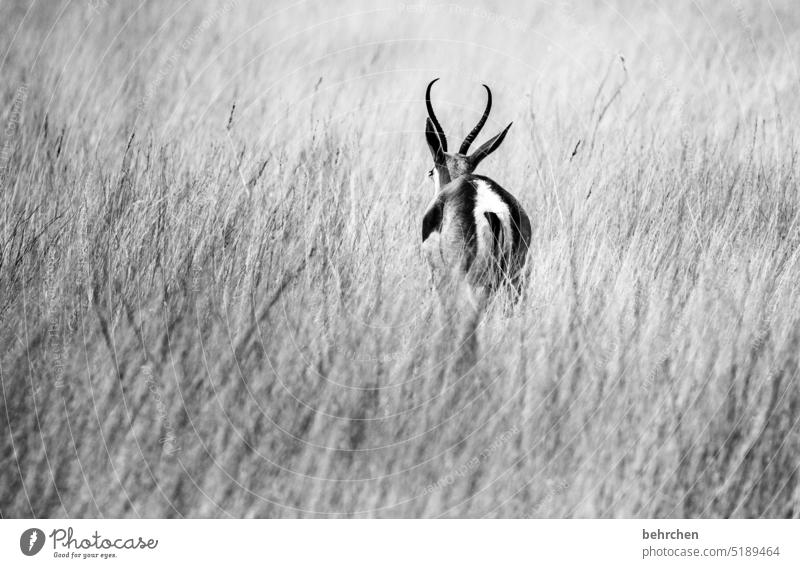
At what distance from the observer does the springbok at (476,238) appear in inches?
193

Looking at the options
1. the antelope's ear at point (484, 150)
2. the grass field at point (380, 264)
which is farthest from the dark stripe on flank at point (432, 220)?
the antelope's ear at point (484, 150)

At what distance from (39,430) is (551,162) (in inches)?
135

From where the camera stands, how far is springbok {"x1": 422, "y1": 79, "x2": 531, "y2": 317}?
16.1ft

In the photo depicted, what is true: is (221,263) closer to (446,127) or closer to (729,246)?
(446,127)

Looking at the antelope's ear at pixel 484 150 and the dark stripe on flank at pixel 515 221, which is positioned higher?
the antelope's ear at pixel 484 150

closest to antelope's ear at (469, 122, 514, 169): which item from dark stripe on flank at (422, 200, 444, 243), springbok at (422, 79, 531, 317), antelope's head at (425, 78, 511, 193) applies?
antelope's head at (425, 78, 511, 193)

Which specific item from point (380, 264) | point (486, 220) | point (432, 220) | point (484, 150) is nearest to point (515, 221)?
point (486, 220)

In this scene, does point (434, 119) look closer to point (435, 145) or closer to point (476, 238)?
point (435, 145)

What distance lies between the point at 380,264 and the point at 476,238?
56cm

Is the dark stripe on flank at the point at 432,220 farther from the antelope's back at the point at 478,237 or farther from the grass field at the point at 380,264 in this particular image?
the grass field at the point at 380,264

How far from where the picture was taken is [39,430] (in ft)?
12.8

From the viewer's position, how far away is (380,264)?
4820 mm

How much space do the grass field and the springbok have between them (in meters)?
0.15

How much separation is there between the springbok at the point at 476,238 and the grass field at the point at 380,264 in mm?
147
